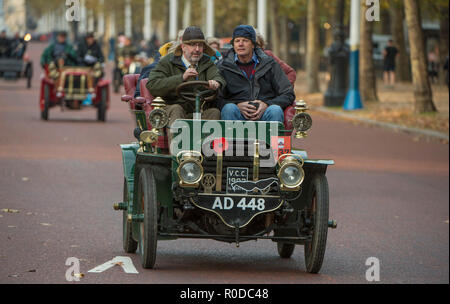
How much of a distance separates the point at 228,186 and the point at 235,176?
89 mm

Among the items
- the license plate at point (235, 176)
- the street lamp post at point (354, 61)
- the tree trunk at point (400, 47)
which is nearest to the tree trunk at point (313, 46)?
the tree trunk at point (400, 47)

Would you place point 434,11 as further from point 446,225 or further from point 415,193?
point 446,225

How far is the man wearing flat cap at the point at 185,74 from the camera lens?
8695 millimetres

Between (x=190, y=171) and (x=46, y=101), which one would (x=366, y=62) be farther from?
(x=190, y=171)

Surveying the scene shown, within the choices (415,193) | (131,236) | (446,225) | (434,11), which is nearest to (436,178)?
(415,193)

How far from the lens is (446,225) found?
13.1 metres

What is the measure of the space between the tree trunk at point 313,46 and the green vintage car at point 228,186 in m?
32.9

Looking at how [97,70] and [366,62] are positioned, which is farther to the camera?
[366,62]

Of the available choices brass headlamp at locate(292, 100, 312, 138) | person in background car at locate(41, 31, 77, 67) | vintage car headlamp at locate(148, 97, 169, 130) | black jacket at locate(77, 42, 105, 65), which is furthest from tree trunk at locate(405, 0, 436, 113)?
vintage car headlamp at locate(148, 97, 169, 130)

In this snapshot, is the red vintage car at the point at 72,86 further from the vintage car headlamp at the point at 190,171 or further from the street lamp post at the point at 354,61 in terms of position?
the vintage car headlamp at the point at 190,171

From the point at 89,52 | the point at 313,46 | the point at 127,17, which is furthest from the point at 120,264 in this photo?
the point at 127,17

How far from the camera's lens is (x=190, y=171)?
26.2 feet

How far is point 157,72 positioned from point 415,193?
7.57 metres

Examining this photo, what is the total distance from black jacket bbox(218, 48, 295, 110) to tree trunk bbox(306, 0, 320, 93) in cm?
3210
